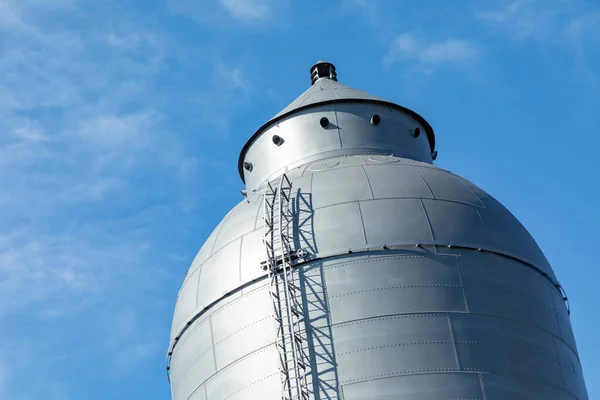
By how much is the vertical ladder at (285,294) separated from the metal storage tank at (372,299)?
28 mm

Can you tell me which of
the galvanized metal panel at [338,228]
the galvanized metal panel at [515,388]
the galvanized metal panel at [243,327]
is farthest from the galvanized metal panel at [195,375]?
the galvanized metal panel at [515,388]

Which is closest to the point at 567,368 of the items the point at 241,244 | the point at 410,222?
the point at 410,222

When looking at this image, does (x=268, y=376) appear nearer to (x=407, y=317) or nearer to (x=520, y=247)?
(x=407, y=317)

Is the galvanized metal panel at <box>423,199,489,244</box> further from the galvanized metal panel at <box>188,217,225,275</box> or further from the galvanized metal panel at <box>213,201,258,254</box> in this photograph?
the galvanized metal panel at <box>188,217,225,275</box>

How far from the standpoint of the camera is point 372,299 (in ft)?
Result: 59.6

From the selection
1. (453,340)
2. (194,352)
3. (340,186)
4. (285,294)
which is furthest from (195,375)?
(453,340)

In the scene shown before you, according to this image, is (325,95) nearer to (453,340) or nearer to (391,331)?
(391,331)

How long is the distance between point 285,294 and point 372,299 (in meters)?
1.79

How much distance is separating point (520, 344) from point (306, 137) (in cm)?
800

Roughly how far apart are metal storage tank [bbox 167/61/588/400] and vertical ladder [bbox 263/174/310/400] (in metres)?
0.03

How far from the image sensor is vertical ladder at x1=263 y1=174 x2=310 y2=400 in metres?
17.6

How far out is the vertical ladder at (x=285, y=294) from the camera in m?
17.6

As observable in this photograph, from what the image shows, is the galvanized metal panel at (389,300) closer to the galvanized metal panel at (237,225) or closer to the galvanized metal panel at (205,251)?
the galvanized metal panel at (237,225)

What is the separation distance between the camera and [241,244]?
20.3 m
